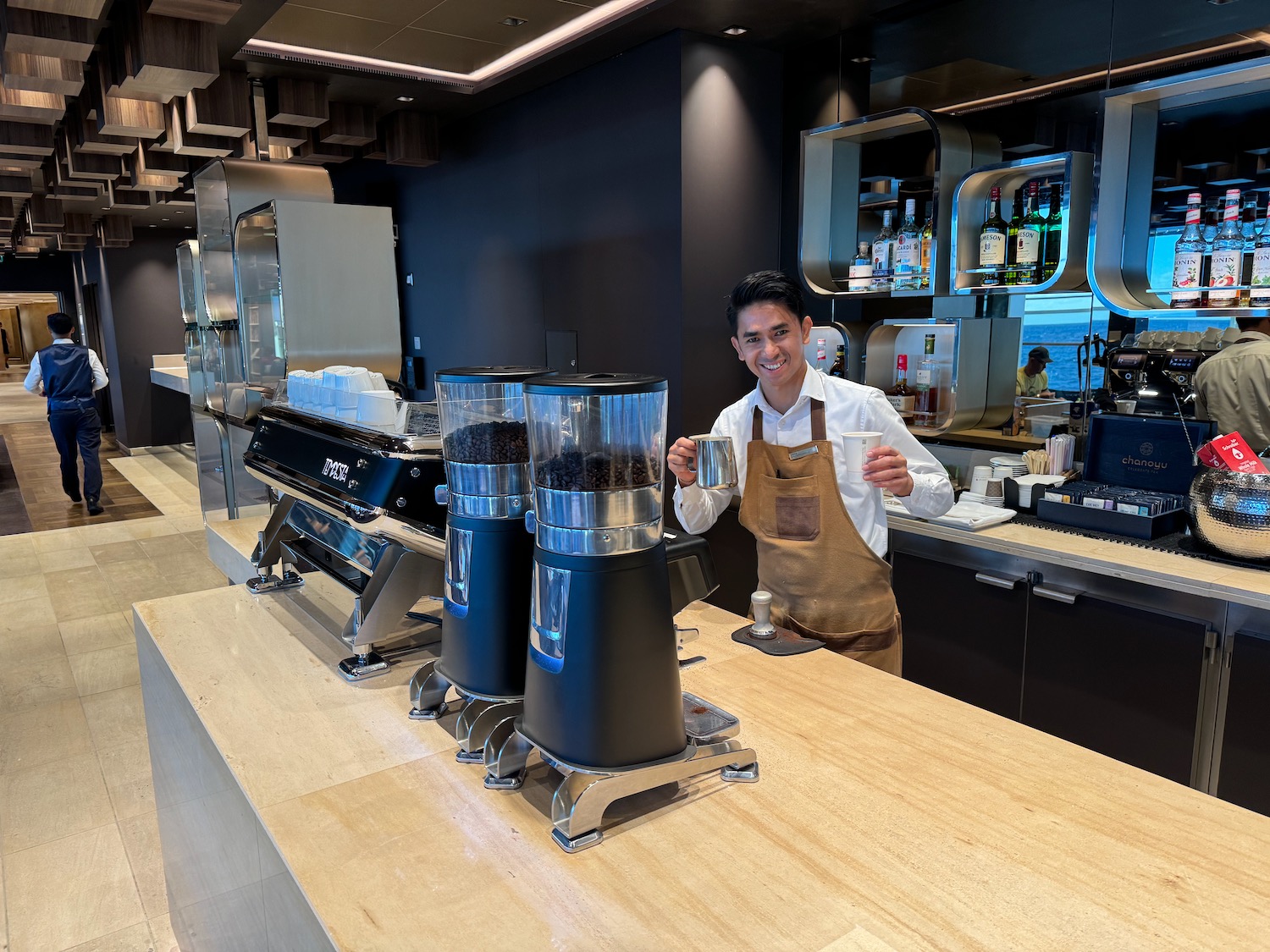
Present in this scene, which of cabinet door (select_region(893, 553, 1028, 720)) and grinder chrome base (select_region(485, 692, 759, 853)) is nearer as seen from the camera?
grinder chrome base (select_region(485, 692, 759, 853))

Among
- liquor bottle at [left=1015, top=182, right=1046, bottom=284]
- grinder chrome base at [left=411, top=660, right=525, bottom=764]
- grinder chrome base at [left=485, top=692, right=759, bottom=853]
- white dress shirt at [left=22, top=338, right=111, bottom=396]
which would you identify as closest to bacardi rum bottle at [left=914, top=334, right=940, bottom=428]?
liquor bottle at [left=1015, top=182, right=1046, bottom=284]

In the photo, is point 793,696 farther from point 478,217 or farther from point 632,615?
point 478,217

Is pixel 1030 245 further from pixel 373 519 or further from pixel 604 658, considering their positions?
pixel 604 658

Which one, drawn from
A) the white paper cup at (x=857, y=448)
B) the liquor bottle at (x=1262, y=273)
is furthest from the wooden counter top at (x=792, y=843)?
the liquor bottle at (x=1262, y=273)

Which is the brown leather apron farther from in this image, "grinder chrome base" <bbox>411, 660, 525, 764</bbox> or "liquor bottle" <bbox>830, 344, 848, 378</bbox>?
"liquor bottle" <bbox>830, 344, 848, 378</bbox>

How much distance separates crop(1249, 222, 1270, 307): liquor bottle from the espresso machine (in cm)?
245

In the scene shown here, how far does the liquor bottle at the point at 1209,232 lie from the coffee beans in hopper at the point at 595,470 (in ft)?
8.49

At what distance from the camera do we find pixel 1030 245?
3219mm

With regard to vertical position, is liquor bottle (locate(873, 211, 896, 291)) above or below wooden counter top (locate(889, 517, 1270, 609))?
above

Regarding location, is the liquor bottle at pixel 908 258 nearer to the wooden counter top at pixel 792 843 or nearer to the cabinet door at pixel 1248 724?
the cabinet door at pixel 1248 724

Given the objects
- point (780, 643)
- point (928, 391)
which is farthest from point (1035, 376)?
point (780, 643)

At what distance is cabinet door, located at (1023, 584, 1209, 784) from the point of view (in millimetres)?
2344

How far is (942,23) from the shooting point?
3.51m

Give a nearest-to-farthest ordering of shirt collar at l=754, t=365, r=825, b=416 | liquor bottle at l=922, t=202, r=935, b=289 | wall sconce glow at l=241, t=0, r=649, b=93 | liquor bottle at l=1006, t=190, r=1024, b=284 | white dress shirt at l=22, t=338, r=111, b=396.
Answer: shirt collar at l=754, t=365, r=825, b=416 < liquor bottle at l=1006, t=190, r=1024, b=284 < liquor bottle at l=922, t=202, r=935, b=289 < wall sconce glow at l=241, t=0, r=649, b=93 < white dress shirt at l=22, t=338, r=111, b=396
